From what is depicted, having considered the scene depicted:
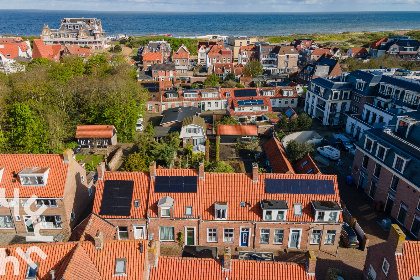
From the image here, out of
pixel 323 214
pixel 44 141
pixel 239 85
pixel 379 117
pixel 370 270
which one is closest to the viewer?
pixel 370 270

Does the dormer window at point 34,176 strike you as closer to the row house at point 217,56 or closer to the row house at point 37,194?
the row house at point 37,194

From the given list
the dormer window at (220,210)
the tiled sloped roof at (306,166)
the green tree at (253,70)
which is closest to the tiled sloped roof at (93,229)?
the dormer window at (220,210)

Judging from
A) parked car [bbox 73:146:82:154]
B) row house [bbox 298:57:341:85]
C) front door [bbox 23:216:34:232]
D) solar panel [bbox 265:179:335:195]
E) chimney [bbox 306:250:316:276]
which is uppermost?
row house [bbox 298:57:341:85]

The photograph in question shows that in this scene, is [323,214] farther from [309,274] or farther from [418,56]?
[418,56]

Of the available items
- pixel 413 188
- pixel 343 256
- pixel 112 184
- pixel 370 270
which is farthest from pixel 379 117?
pixel 112 184

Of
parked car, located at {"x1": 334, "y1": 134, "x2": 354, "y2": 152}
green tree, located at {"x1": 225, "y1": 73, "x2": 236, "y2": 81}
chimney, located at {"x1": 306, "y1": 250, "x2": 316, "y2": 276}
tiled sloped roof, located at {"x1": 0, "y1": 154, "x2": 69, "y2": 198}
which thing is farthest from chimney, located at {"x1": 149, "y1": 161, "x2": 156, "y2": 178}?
green tree, located at {"x1": 225, "y1": 73, "x2": 236, "y2": 81}

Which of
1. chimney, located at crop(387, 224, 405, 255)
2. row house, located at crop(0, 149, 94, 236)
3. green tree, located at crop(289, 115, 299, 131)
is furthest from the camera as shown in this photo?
green tree, located at crop(289, 115, 299, 131)

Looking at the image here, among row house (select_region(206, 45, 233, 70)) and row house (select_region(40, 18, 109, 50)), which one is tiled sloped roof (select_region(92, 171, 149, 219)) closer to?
row house (select_region(206, 45, 233, 70))
